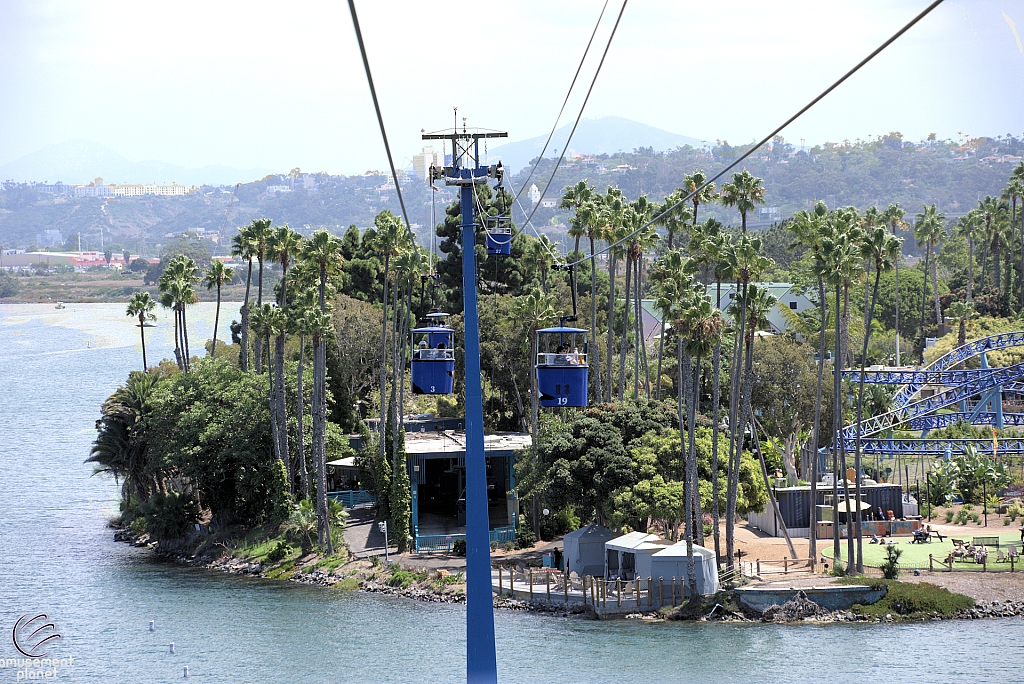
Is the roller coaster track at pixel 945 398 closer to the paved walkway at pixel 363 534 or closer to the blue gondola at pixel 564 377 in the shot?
the paved walkway at pixel 363 534

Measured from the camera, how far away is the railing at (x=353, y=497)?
53.4 meters

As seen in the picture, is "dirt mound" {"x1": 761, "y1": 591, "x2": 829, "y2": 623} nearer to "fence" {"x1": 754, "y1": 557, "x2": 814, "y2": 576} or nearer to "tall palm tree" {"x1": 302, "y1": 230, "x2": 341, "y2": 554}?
"fence" {"x1": 754, "y1": 557, "x2": 814, "y2": 576}

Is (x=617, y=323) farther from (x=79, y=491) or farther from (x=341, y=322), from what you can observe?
(x=79, y=491)

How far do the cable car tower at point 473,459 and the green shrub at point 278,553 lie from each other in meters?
30.2

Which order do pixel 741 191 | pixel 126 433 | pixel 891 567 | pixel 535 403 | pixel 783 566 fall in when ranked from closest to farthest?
pixel 891 567
pixel 783 566
pixel 535 403
pixel 741 191
pixel 126 433

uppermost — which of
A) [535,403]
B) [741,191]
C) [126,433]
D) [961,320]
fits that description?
[741,191]

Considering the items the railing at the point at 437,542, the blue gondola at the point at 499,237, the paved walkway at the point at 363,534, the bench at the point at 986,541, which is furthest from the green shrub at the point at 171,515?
the blue gondola at the point at 499,237

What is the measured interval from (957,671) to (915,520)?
1407cm

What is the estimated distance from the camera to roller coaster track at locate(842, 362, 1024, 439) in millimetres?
52719

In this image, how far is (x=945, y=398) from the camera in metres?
56.6

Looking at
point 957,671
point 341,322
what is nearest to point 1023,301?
point 341,322

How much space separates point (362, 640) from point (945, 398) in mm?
33816

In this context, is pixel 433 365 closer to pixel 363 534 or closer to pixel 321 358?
pixel 321 358

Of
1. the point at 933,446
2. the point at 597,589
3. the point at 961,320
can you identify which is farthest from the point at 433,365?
the point at 961,320
